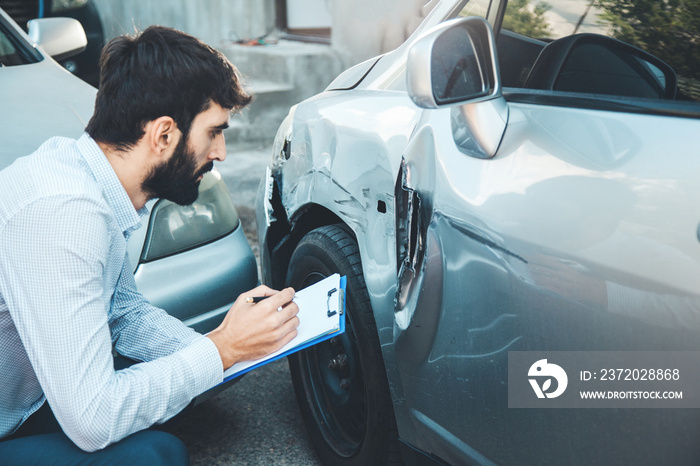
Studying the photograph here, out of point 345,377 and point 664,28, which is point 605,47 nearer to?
point 664,28

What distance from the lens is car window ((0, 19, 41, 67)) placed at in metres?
2.92

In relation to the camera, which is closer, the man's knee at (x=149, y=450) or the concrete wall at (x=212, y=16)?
Result: the man's knee at (x=149, y=450)

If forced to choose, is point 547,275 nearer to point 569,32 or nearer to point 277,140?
point 569,32

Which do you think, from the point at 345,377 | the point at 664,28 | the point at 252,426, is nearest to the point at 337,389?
the point at 345,377

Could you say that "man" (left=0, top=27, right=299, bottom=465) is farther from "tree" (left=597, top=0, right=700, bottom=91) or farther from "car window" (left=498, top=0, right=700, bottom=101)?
"tree" (left=597, top=0, right=700, bottom=91)

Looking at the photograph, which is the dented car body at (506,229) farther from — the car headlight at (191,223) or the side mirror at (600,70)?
the car headlight at (191,223)

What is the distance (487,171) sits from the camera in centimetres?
139

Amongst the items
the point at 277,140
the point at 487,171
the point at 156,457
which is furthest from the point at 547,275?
the point at 277,140

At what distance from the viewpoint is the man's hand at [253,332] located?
154 centimetres

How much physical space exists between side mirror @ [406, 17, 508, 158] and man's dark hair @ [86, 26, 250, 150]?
510 millimetres

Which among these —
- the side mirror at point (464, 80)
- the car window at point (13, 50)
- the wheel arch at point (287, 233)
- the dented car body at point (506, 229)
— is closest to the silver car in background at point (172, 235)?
the wheel arch at point (287, 233)

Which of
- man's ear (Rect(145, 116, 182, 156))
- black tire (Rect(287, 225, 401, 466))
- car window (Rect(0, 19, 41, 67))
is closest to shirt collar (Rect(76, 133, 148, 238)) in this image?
man's ear (Rect(145, 116, 182, 156))
